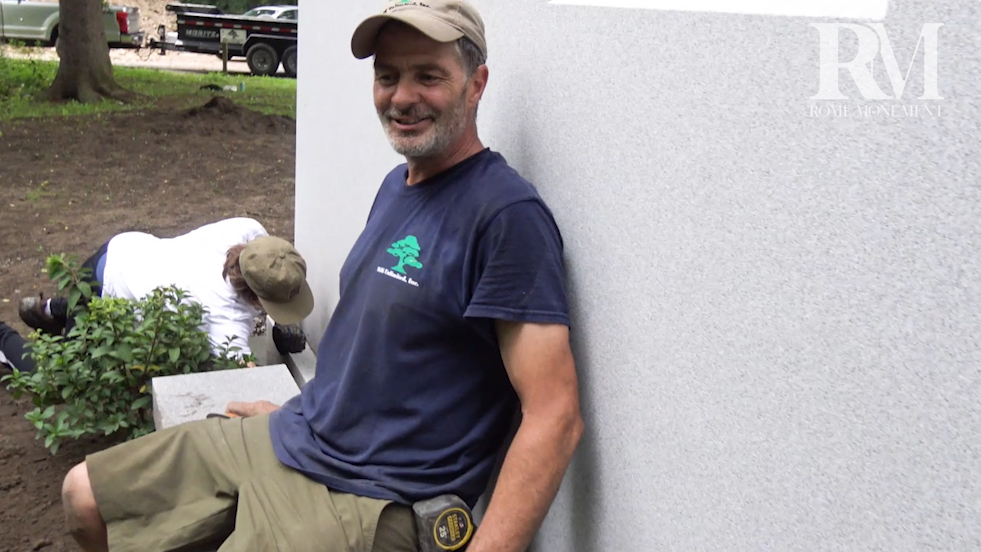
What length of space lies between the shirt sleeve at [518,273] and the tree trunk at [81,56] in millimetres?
13212

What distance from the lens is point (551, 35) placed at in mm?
2301

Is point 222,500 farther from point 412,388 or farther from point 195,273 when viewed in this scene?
point 195,273

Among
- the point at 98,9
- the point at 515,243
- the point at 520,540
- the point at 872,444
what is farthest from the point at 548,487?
the point at 98,9

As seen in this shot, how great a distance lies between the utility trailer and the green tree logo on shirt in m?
21.8

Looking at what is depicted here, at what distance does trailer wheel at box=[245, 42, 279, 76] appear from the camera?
22797 mm

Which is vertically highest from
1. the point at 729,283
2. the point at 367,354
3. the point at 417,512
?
the point at 729,283

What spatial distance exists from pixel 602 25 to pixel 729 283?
0.73m

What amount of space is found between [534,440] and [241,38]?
2397 centimetres

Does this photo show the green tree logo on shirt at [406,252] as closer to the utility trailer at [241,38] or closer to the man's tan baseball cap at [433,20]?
the man's tan baseball cap at [433,20]

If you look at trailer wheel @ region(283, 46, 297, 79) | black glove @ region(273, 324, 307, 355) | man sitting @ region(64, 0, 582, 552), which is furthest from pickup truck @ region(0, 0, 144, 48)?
man sitting @ region(64, 0, 582, 552)

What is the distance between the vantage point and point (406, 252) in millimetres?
2217

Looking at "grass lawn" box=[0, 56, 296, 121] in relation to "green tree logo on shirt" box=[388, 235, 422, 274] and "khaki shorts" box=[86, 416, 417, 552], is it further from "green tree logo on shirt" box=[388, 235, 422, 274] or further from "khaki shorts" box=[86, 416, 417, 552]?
"green tree logo on shirt" box=[388, 235, 422, 274]

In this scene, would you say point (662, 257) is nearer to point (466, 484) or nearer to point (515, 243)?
point (515, 243)

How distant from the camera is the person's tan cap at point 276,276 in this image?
3.92 metres
